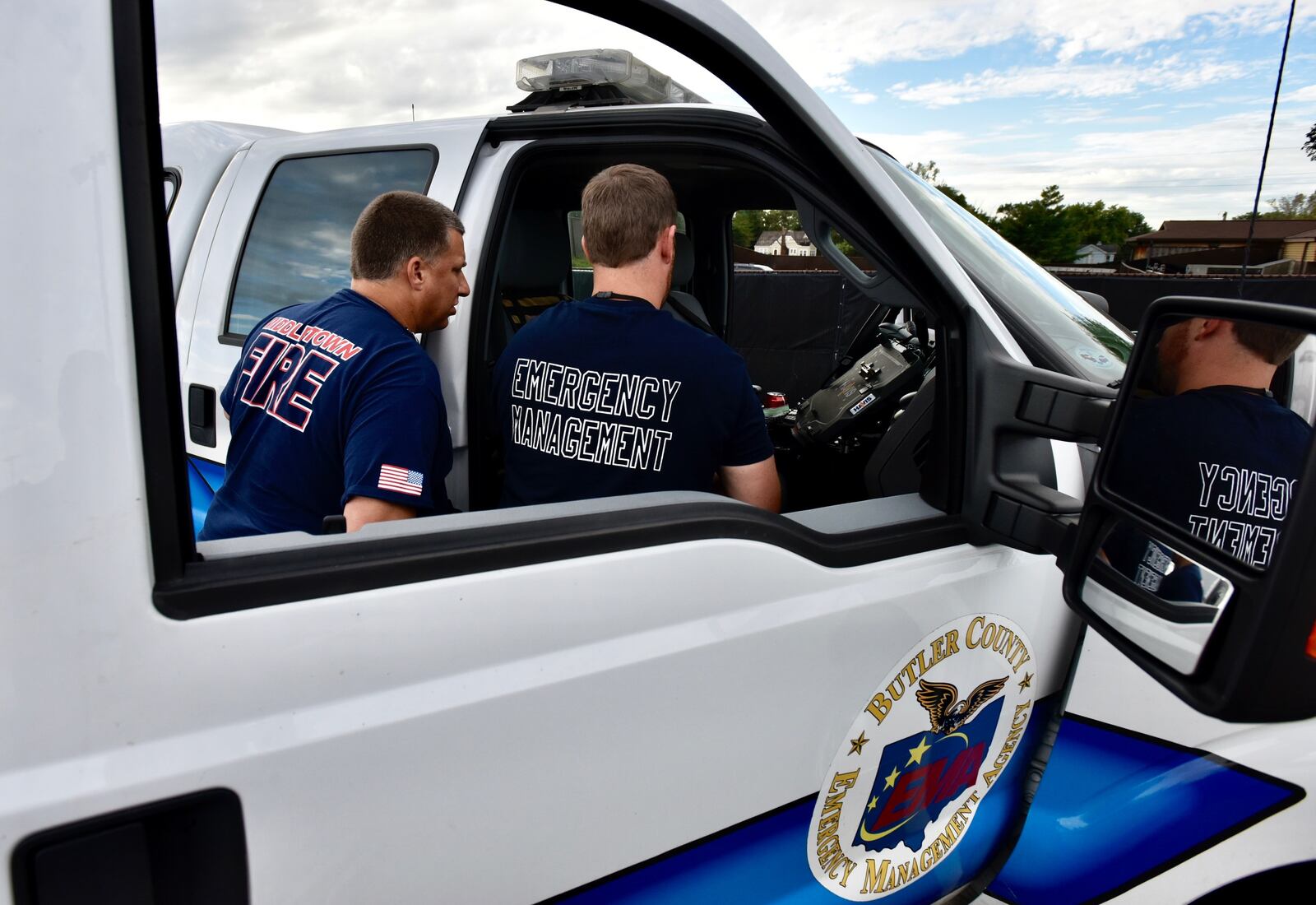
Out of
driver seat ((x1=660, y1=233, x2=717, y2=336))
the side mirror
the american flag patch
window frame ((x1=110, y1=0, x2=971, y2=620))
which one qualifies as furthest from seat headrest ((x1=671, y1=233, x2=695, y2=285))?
the side mirror

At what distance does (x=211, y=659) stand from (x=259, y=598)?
0.22 ft

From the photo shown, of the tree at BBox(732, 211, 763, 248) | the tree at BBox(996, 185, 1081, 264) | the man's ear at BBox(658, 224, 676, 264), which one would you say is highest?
the tree at BBox(996, 185, 1081, 264)

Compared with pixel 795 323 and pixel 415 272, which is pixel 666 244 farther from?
pixel 795 323

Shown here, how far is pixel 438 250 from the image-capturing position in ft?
7.02

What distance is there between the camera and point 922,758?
1353 millimetres

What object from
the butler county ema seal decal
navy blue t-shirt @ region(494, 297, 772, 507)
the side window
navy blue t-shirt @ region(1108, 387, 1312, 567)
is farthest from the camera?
the side window

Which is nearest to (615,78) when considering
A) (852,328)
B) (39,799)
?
(39,799)

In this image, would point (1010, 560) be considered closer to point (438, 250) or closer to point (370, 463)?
point (370, 463)

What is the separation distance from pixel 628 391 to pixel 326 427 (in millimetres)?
663

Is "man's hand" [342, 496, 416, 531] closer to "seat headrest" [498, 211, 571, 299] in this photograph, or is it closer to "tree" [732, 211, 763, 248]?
"seat headrest" [498, 211, 571, 299]

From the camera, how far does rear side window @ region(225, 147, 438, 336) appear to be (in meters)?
2.62

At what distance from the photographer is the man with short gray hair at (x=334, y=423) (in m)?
1.73

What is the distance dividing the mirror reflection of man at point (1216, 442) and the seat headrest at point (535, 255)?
2186mm

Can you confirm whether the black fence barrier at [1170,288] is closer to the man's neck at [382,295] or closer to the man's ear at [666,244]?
the man's ear at [666,244]
